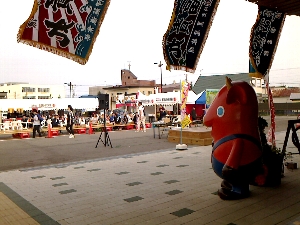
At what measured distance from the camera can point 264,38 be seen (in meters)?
7.98

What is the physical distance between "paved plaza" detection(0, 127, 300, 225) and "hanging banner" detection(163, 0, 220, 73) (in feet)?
8.60

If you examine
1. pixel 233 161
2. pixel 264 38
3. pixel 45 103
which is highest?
pixel 264 38

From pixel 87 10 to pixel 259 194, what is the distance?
4.46m

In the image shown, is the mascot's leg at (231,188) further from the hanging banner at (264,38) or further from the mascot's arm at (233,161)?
the hanging banner at (264,38)

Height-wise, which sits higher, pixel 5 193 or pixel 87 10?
pixel 87 10

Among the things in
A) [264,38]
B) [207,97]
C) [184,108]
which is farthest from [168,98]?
[264,38]

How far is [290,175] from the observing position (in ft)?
23.3

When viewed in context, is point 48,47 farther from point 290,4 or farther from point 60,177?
point 290,4

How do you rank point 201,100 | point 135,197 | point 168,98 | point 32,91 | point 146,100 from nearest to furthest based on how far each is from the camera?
point 135,197 < point 201,100 < point 168,98 < point 146,100 < point 32,91

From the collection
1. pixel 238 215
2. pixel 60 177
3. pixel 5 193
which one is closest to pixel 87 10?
pixel 238 215

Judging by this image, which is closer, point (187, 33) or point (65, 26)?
point (65, 26)

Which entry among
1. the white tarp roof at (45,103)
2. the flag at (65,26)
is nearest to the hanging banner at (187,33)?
the flag at (65,26)

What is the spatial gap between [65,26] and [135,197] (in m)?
3.40

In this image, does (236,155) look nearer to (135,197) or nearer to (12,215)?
(135,197)
